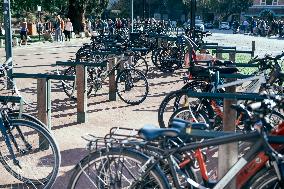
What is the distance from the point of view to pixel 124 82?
9.34m

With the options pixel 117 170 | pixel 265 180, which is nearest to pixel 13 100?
pixel 117 170

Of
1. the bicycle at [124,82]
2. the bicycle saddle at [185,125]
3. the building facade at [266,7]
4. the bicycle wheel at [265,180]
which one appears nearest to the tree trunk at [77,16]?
the bicycle at [124,82]

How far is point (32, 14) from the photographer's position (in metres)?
40.6

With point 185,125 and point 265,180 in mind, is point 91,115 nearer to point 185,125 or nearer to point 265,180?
point 185,125

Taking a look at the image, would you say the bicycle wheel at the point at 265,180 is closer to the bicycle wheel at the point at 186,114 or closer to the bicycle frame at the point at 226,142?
the bicycle frame at the point at 226,142

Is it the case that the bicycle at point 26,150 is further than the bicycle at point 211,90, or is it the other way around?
the bicycle at point 211,90

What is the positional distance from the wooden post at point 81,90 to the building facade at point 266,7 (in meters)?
68.3

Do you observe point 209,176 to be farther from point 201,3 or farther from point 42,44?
point 201,3

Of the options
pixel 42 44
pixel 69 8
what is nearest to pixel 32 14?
pixel 69 8

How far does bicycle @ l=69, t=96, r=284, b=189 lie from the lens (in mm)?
3060

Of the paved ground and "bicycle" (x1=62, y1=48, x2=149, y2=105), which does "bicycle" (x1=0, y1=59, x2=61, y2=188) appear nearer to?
the paved ground

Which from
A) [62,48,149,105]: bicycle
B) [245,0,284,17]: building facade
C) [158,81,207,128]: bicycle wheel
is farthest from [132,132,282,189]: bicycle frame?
[245,0,284,17]: building facade

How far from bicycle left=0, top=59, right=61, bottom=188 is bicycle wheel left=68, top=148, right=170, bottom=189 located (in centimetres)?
117

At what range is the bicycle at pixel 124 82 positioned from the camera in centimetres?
923
